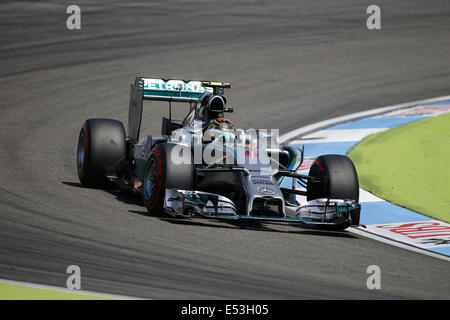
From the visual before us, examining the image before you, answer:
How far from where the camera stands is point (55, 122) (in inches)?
640

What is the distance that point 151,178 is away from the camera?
10.5 meters

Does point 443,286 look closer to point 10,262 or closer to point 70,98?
point 10,262

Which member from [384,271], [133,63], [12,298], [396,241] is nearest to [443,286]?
[384,271]

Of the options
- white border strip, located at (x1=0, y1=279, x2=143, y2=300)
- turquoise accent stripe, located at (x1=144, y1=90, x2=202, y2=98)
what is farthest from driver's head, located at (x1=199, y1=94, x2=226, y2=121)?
white border strip, located at (x1=0, y1=279, x2=143, y2=300)

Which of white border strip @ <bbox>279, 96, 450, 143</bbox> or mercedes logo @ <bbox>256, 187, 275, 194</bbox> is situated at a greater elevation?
white border strip @ <bbox>279, 96, 450, 143</bbox>

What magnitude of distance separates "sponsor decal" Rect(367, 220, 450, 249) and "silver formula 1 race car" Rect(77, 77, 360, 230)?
608mm

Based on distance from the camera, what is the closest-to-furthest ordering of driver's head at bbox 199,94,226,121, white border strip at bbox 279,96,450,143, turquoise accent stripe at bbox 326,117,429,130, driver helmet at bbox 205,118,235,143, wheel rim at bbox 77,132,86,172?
1. driver helmet at bbox 205,118,235,143
2. driver's head at bbox 199,94,226,121
3. wheel rim at bbox 77,132,86,172
4. white border strip at bbox 279,96,450,143
5. turquoise accent stripe at bbox 326,117,429,130

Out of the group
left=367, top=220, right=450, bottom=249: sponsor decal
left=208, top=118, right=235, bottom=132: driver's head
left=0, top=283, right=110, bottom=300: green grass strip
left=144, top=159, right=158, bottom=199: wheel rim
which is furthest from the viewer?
left=208, top=118, right=235, bottom=132: driver's head

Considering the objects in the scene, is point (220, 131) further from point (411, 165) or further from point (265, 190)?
point (411, 165)

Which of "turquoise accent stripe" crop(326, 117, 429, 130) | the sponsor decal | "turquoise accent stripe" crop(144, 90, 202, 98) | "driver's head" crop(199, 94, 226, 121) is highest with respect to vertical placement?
"turquoise accent stripe" crop(144, 90, 202, 98)

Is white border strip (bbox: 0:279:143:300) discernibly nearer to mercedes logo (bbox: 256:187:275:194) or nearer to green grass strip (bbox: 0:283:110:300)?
green grass strip (bbox: 0:283:110:300)

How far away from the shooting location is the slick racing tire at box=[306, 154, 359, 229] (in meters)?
10.3

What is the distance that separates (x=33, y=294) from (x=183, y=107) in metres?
11.6

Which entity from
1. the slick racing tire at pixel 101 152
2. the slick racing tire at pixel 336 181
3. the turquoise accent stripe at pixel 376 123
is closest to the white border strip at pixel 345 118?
the turquoise accent stripe at pixel 376 123
